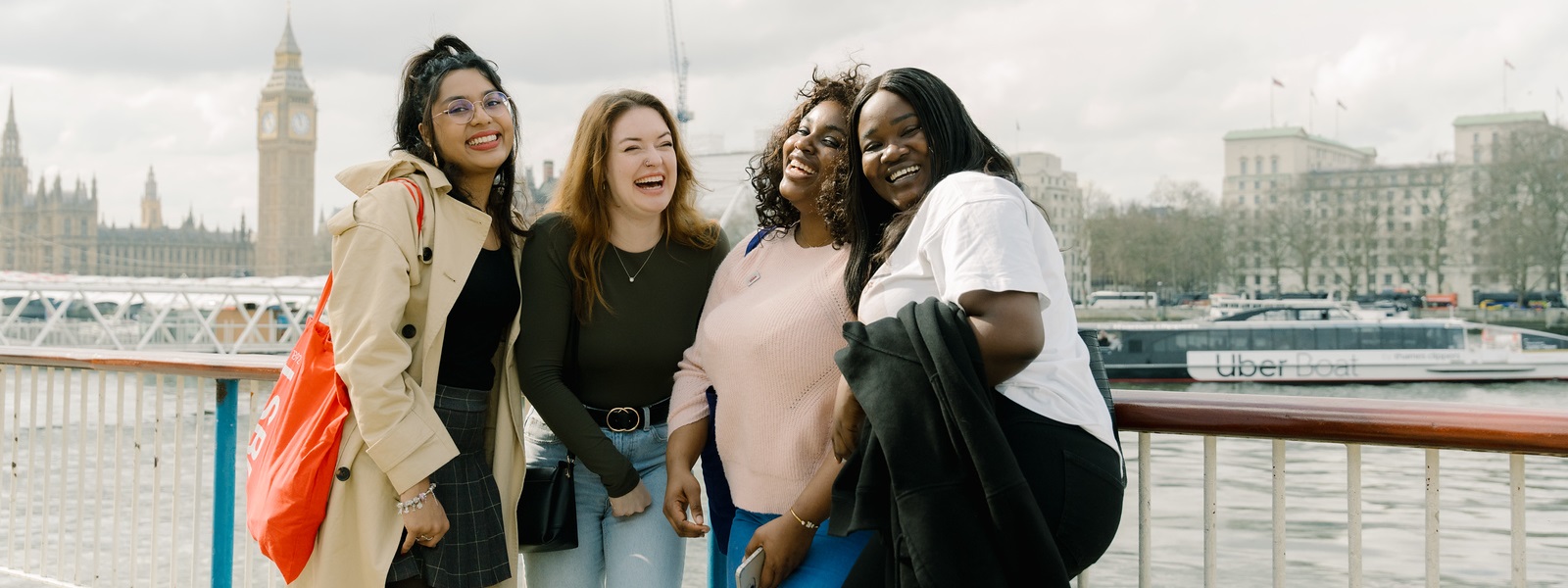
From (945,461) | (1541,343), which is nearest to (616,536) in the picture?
(945,461)

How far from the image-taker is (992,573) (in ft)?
4.53

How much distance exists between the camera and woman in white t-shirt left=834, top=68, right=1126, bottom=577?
1.35 m

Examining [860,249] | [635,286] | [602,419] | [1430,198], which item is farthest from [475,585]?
[1430,198]

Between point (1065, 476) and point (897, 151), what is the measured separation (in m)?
0.53

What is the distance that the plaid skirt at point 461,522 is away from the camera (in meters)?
2.06

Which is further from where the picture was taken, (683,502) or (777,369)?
(683,502)

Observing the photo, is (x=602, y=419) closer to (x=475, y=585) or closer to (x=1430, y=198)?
(x=475, y=585)

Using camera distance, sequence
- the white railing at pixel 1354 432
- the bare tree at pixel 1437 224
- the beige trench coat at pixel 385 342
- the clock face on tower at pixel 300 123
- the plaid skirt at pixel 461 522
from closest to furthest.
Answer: the white railing at pixel 1354 432
the beige trench coat at pixel 385 342
the plaid skirt at pixel 461 522
the bare tree at pixel 1437 224
the clock face on tower at pixel 300 123

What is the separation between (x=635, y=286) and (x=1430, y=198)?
244 feet

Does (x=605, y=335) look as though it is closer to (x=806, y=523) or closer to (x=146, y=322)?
(x=806, y=523)

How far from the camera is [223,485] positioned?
2.96m

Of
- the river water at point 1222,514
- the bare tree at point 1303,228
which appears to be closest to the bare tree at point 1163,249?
the bare tree at point 1303,228

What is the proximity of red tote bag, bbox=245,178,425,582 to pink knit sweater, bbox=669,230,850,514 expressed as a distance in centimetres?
61

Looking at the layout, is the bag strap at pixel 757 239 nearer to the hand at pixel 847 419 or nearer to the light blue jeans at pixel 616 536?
the light blue jeans at pixel 616 536
